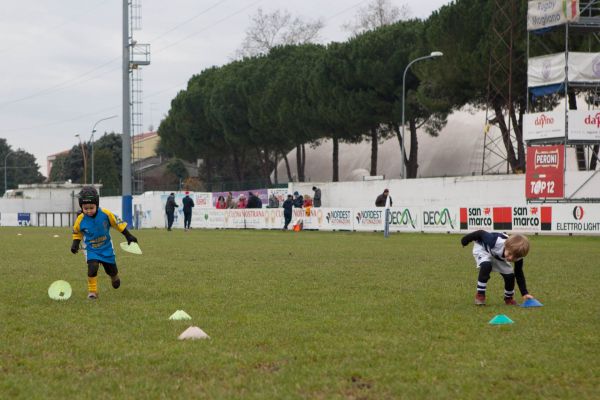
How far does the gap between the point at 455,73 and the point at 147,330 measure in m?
40.8

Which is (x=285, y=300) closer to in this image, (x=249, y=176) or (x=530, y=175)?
(x=530, y=175)

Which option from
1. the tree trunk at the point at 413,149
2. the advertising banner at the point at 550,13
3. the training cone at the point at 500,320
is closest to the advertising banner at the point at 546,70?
the advertising banner at the point at 550,13

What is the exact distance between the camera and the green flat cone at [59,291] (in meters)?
11.2

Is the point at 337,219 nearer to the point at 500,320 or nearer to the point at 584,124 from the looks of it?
the point at 584,124

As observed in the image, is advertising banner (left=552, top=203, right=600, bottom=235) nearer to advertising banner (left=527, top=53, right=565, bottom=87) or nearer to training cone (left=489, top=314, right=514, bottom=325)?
advertising banner (left=527, top=53, right=565, bottom=87)

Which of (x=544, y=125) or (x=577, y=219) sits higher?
(x=544, y=125)

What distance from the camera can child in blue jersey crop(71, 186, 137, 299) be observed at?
1147cm

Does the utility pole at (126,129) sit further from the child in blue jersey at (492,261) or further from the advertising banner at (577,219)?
the child in blue jersey at (492,261)

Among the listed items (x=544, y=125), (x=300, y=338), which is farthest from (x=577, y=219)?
(x=300, y=338)

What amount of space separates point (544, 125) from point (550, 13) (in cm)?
503

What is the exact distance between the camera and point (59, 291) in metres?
11.3

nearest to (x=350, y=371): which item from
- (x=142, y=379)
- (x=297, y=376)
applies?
(x=297, y=376)

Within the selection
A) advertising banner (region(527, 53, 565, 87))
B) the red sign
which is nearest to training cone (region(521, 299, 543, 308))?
the red sign

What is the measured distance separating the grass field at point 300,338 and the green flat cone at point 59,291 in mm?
190
